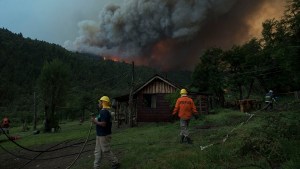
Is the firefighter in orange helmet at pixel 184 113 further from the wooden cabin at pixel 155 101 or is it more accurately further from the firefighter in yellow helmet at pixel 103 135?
the wooden cabin at pixel 155 101

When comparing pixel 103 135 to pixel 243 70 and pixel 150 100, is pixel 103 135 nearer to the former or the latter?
pixel 150 100

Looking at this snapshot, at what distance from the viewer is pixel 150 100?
35875mm

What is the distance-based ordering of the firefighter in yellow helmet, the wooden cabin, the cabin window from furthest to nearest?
1. the cabin window
2. the wooden cabin
3. the firefighter in yellow helmet

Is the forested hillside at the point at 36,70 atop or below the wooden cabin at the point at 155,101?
atop

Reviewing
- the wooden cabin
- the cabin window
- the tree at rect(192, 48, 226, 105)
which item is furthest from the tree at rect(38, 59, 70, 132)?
the tree at rect(192, 48, 226, 105)

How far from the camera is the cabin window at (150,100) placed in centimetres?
3497

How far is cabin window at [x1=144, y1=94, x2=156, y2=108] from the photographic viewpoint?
34969 mm

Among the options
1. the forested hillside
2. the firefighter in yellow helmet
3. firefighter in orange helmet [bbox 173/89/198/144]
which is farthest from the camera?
the forested hillside

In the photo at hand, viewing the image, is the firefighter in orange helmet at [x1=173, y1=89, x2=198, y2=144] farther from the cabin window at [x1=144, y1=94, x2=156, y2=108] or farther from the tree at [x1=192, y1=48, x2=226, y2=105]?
the tree at [x1=192, y1=48, x2=226, y2=105]

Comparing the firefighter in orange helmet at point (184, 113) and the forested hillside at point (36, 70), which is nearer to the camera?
the firefighter in orange helmet at point (184, 113)

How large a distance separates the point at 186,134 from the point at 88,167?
4.09 m

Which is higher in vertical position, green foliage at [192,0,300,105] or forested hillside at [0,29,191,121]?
forested hillside at [0,29,191,121]


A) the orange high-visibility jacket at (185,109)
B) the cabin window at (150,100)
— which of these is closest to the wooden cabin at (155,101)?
the cabin window at (150,100)

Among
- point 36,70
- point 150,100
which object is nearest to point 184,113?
point 150,100
